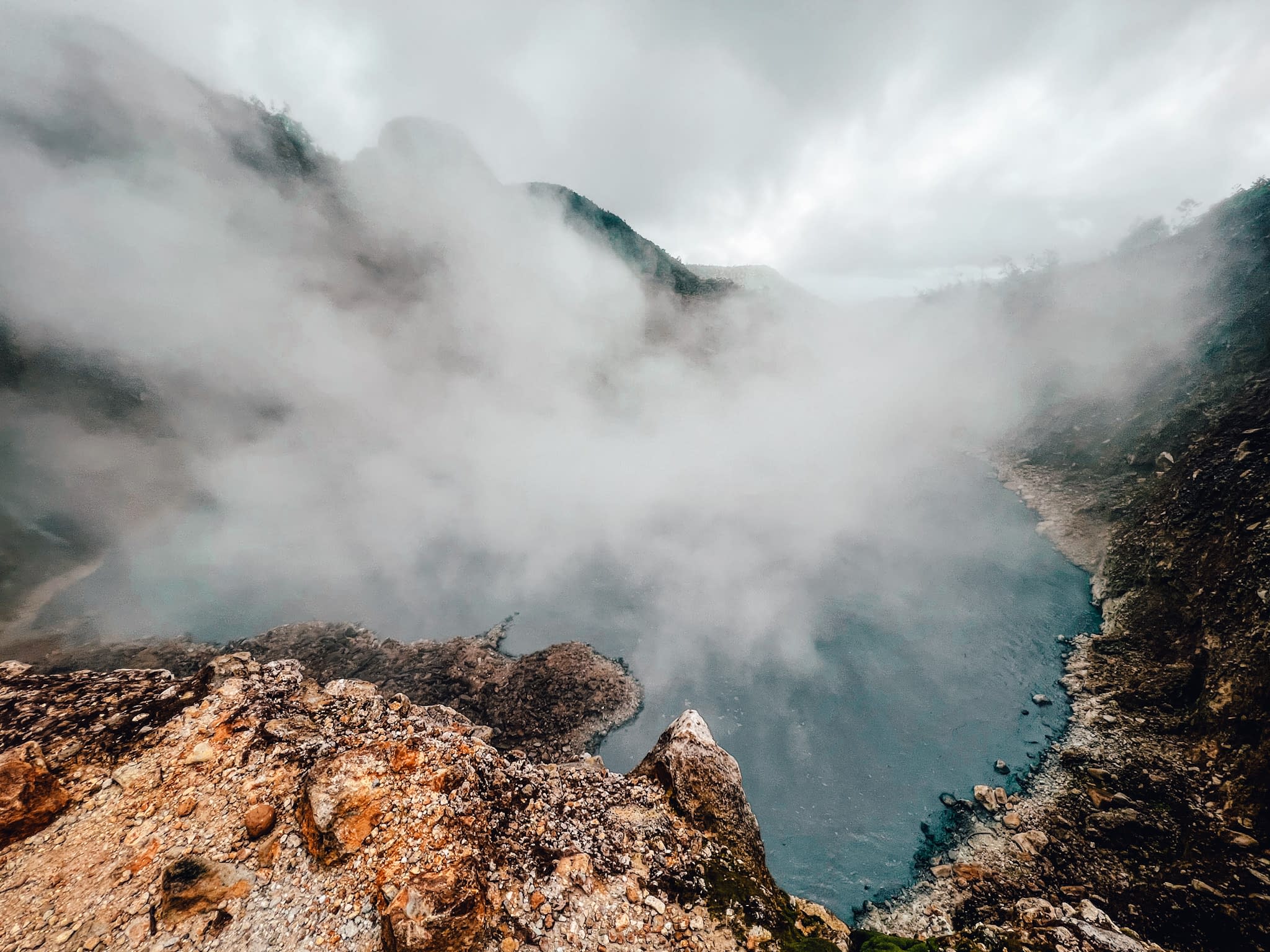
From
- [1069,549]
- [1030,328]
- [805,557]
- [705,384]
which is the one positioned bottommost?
[805,557]

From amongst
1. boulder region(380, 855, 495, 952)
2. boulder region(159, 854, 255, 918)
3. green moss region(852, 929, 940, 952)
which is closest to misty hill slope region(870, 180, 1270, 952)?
green moss region(852, 929, 940, 952)

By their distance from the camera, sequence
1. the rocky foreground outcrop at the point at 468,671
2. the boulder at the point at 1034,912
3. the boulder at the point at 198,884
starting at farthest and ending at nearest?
the rocky foreground outcrop at the point at 468,671
the boulder at the point at 1034,912
the boulder at the point at 198,884

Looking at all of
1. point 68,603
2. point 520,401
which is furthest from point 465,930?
point 520,401

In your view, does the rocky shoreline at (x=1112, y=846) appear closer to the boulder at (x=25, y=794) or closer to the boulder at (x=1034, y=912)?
the boulder at (x=1034, y=912)

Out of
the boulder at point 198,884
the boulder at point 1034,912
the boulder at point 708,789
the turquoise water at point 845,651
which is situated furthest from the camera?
the turquoise water at point 845,651

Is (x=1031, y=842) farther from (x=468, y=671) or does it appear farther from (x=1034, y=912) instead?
(x=468, y=671)

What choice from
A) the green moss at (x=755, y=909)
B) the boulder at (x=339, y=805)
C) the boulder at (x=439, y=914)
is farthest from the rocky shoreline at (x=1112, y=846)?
the boulder at (x=339, y=805)

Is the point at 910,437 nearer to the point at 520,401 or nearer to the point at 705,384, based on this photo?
the point at 705,384
